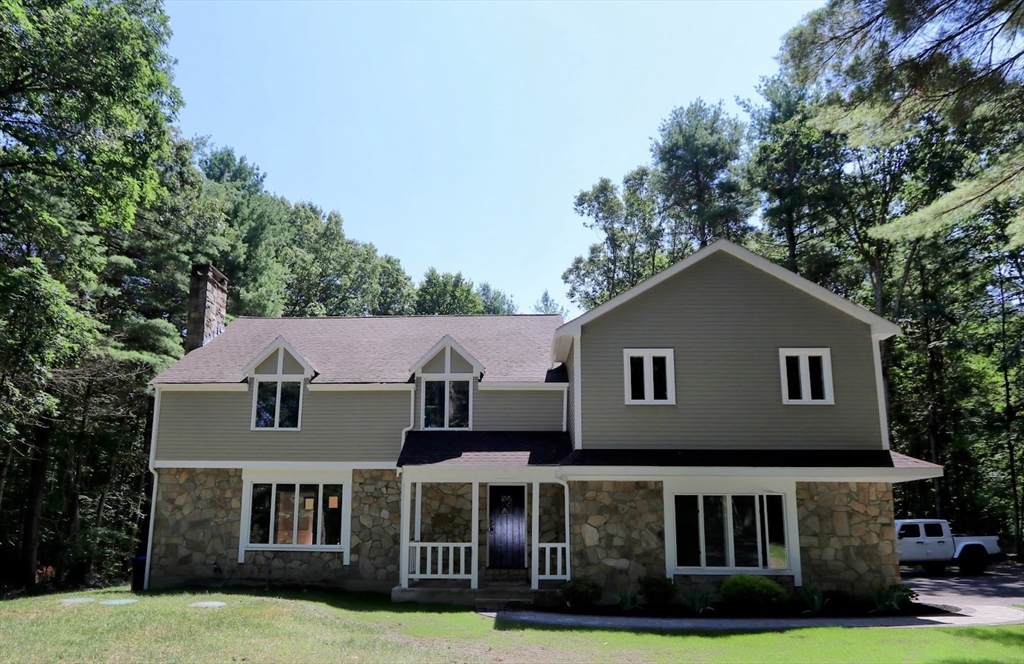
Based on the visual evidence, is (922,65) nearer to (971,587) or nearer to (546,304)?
(971,587)

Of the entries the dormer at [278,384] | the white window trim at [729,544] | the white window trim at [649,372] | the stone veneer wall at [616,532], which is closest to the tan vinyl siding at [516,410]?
the white window trim at [649,372]

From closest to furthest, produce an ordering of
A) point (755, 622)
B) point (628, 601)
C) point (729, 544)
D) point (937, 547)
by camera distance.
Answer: point (755, 622), point (628, 601), point (729, 544), point (937, 547)

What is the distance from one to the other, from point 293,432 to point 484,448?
4.93m

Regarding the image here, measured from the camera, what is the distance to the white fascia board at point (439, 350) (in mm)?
18016

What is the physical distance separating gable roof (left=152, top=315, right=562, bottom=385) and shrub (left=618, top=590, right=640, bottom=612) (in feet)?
19.3

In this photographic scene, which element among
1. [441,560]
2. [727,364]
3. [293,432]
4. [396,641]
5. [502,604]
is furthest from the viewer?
[293,432]

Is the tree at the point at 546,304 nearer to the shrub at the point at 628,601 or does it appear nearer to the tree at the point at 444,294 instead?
the tree at the point at 444,294

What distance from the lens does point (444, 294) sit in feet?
167

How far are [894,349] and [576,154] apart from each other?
15992mm

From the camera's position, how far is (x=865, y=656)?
31.8 ft

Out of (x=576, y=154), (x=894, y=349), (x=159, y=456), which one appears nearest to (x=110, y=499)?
(x=159, y=456)

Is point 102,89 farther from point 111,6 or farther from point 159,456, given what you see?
point 159,456

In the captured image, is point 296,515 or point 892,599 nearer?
point 892,599

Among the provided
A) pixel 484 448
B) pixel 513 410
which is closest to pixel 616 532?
pixel 484 448
